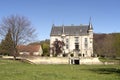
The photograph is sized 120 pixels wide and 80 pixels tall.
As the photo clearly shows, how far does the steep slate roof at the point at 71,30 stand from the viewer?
79.7 meters

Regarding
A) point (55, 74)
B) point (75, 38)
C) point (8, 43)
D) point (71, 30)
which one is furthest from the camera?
point (71, 30)

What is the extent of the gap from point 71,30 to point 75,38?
9.71ft

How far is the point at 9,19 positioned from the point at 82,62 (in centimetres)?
2122

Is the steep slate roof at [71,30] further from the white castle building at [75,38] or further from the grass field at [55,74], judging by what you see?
the grass field at [55,74]

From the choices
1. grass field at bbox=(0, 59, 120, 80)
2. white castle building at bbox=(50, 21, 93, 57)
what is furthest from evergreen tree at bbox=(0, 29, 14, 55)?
grass field at bbox=(0, 59, 120, 80)

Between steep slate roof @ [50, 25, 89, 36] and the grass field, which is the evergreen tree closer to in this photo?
steep slate roof @ [50, 25, 89, 36]

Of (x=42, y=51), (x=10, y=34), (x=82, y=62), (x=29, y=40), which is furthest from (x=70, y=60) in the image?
(x=42, y=51)

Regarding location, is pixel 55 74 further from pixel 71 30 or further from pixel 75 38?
pixel 71 30

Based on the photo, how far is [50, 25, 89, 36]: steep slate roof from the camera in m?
79.7

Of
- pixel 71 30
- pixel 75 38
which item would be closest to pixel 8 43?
pixel 75 38

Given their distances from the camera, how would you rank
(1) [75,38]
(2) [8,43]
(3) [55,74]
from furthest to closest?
(1) [75,38], (2) [8,43], (3) [55,74]

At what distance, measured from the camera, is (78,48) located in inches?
3142

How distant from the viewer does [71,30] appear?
8119 cm

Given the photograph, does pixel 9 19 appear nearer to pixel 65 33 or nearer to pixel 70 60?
pixel 70 60
